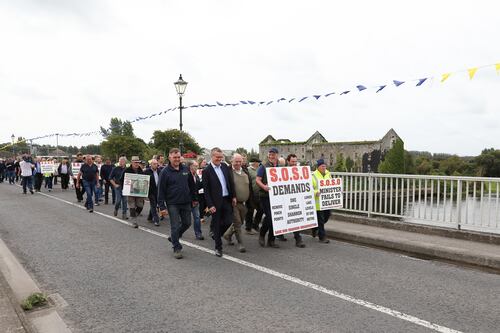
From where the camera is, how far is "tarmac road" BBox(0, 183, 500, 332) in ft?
13.3

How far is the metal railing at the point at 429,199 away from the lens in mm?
7562

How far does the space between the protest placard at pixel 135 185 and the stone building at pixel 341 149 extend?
4067 cm

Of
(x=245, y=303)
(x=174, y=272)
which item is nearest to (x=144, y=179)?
(x=174, y=272)

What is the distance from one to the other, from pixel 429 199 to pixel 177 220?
17.8 feet

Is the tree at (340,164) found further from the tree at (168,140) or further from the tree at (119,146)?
the tree at (119,146)

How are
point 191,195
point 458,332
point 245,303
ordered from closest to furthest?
point 458,332
point 245,303
point 191,195

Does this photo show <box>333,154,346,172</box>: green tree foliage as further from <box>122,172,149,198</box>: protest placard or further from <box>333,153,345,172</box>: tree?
<box>122,172,149,198</box>: protest placard

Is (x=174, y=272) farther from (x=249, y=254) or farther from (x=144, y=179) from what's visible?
(x=144, y=179)

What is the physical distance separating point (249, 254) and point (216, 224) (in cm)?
83

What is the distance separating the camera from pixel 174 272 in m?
5.90

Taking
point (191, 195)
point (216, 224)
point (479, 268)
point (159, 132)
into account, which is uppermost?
point (159, 132)

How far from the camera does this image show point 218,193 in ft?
23.0

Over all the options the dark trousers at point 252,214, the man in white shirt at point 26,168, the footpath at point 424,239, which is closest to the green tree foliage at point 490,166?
the footpath at point 424,239

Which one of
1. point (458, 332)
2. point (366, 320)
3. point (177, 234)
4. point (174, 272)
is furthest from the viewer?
point (177, 234)
